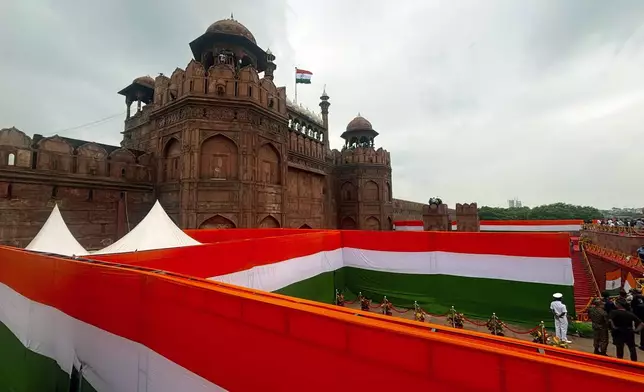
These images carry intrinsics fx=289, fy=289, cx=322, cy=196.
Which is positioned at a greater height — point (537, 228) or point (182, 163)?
point (182, 163)

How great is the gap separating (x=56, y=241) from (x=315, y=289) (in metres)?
8.38

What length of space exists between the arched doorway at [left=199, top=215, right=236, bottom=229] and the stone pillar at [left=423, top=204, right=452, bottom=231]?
13.8 metres

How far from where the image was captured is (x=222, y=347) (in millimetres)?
3008

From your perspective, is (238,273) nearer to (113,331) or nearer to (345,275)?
(113,331)

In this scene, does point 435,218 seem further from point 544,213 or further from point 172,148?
point 544,213

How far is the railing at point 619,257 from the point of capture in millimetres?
14977

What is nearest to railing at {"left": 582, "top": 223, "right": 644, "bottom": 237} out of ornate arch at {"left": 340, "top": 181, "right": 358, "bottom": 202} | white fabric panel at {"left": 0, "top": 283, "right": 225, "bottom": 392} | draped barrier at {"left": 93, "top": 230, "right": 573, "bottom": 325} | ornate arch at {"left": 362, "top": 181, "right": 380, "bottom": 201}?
draped barrier at {"left": 93, "top": 230, "right": 573, "bottom": 325}

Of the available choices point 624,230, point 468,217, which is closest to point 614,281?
point 468,217

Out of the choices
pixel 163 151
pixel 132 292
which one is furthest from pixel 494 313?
pixel 163 151

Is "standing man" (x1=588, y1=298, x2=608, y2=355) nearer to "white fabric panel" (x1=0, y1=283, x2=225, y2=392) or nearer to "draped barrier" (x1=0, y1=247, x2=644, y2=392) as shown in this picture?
"draped barrier" (x1=0, y1=247, x2=644, y2=392)

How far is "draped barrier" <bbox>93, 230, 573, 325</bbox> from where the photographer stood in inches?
345

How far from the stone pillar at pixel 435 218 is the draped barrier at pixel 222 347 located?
20.0m

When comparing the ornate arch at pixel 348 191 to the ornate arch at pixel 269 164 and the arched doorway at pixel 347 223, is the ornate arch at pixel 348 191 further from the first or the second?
the ornate arch at pixel 269 164

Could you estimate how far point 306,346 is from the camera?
252 centimetres
